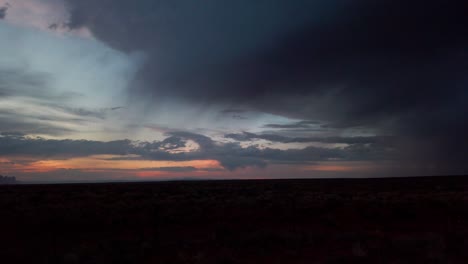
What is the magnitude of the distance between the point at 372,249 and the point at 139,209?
16341 mm

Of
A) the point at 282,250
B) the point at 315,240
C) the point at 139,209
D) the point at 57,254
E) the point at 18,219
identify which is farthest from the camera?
the point at 139,209

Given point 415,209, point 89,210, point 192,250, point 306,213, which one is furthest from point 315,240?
point 89,210

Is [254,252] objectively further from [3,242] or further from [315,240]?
[3,242]

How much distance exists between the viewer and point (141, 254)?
12.3m

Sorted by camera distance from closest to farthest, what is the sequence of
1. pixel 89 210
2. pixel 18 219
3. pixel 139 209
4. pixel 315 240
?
pixel 315 240, pixel 18 219, pixel 89 210, pixel 139 209

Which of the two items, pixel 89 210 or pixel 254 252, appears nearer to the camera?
pixel 254 252

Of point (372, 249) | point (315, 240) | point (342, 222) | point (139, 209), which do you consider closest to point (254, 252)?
point (315, 240)

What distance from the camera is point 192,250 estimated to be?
42.6 feet

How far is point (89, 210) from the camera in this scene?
74.4ft

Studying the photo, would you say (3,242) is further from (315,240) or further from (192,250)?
(315,240)

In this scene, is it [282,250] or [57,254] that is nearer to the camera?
[57,254]

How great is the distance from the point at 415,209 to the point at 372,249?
13364 millimetres

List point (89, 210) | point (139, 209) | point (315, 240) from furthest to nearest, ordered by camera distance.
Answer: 1. point (139, 209)
2. point (89, 210)
3. point (315, 240)

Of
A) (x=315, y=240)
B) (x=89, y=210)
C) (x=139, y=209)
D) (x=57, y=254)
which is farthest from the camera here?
(x=139, y=209)
